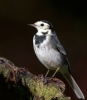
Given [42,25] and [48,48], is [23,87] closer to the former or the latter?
[48,48]

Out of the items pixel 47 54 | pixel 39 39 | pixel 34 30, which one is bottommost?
pixel 34 30

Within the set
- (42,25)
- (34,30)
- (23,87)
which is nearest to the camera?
(23,87)

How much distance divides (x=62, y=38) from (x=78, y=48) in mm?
231

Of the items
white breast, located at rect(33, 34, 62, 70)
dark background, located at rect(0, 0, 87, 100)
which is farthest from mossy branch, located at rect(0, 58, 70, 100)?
dark background, located at rect(0, 0, 87, 100)

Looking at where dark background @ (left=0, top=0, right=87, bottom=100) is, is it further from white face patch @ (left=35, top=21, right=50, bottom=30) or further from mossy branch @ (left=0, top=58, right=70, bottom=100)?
mossy branch @ (left=0, top=58, right=70, bottom=100)

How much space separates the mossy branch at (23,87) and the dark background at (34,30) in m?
2.51

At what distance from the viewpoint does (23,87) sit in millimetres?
3631

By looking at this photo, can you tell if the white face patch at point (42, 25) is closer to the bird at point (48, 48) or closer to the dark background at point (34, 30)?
the bird at point (48, 48)

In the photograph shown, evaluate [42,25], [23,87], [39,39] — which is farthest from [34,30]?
[23,87]

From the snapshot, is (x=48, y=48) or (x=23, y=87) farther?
(x=48, y=48)

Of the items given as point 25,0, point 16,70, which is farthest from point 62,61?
point 25,0

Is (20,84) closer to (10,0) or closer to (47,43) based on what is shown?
(47,43)

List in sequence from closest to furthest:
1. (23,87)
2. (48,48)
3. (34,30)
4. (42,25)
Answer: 1. (23,87)
2. (48,48)
3. (42,25)
4. (34,30)

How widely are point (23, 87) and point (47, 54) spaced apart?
1.01 meters
